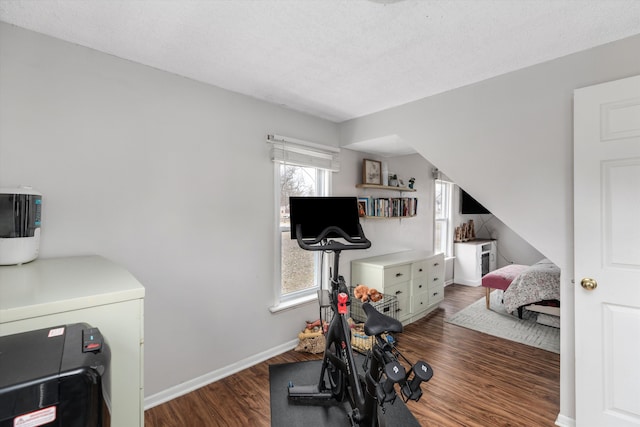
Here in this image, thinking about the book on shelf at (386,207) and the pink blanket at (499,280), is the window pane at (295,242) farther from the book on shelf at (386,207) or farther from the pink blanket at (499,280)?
the pink blanket at (499,280)

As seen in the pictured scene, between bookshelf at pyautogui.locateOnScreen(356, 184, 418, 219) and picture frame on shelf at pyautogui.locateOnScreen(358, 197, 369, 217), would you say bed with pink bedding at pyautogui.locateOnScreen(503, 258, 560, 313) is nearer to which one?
bookshelf at pyautogui.locateOnScreen(356, 184, 418, 219)

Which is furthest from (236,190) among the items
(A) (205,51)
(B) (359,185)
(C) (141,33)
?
(B) (359,185)

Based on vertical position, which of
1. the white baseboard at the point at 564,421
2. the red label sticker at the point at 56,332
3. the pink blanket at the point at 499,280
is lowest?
the white baseboard at the point at 564,421

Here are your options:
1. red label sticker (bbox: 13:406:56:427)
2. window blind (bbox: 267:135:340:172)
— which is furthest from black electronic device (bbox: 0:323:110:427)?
window blind (bbox: 267:135:340:172)

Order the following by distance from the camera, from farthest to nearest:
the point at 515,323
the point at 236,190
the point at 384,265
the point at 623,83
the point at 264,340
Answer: the point at 515,323 < the point at 384,265 < the point at 264,340 < the point at 236,190 < the point at 623,83

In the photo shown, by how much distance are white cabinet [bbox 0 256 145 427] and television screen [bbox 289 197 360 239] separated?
1.12 m

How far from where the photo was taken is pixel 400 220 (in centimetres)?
407

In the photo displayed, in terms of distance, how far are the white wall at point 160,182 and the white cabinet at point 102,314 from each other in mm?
713

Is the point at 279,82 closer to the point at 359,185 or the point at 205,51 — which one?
the point at 205,51

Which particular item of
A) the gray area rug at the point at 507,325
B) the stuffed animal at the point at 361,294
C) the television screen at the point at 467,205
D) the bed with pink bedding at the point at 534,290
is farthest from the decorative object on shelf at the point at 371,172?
the television screen at the point at 467,205

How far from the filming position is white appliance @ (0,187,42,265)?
4.37 feet

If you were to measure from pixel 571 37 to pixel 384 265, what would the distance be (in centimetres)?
228

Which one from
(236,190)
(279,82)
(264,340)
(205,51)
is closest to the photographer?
(205,51)

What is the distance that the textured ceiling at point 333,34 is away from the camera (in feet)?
4.66
